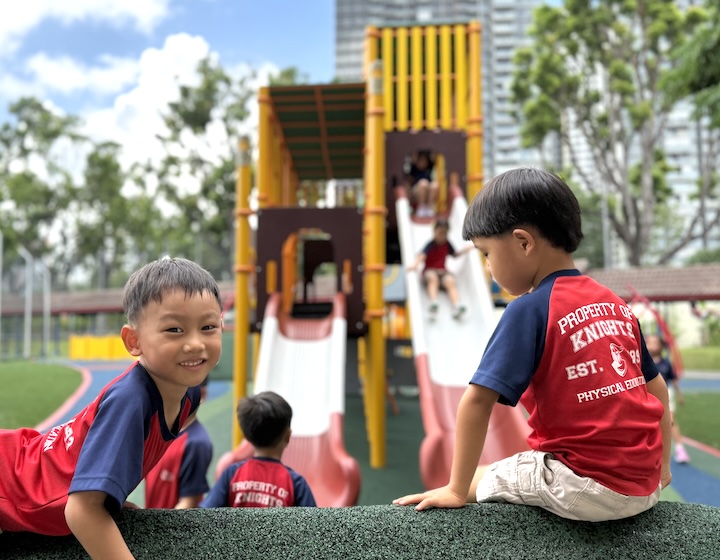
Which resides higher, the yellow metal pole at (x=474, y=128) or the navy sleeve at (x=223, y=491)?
the yellow metal pole at (x=474, y=128)

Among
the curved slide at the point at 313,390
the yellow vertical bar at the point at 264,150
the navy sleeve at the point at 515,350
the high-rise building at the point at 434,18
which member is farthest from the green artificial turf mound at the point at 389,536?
the high-rise building at the point at 434,18

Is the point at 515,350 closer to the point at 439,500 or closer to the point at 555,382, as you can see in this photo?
the point at 555,382

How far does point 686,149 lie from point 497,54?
1172 inches

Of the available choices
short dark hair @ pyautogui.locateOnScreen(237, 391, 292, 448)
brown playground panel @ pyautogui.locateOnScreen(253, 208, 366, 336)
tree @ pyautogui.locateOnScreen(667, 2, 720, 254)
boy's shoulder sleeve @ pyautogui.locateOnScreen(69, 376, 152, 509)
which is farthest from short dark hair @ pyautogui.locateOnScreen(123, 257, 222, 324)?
tree @ pyautogui.locateOnScreen(667, 2, 720, 254)

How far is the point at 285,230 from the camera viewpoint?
657cm

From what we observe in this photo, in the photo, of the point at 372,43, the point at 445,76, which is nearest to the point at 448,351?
the point at 445,76

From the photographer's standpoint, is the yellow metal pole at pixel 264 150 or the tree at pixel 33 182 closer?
the yellow metal pole at pixel 264 150

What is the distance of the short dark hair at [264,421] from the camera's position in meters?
2.44

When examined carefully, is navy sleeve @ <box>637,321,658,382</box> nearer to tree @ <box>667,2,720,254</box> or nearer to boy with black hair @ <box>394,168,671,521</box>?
boy with black hair @ <box>394,168,671,521</box>

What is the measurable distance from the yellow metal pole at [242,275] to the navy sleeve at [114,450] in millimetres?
5047

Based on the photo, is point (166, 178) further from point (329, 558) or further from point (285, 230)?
point (329, 558)

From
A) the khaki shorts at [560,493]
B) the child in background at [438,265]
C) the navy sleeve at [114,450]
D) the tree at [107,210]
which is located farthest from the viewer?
the tree at [107,210]

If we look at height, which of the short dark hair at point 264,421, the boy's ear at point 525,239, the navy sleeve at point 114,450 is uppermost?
the boy's ear at point 525,239

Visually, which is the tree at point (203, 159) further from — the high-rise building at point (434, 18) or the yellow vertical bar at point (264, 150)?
the high-rise building at point (434, 18)
